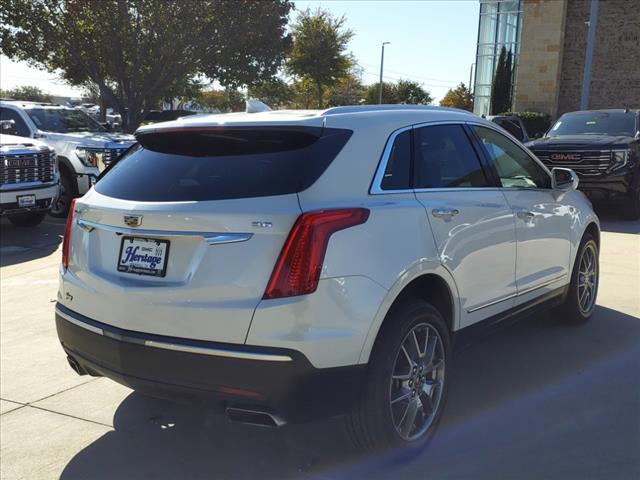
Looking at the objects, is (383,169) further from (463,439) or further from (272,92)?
(272,92)

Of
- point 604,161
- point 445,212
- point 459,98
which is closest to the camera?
point 445,212

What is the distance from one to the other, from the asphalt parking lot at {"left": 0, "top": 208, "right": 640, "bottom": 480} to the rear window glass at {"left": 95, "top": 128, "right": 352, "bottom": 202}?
1.33 meters

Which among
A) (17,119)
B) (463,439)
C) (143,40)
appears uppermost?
(143,40)

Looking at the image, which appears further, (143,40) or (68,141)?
(143,40)

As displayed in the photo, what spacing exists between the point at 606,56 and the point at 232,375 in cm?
3058

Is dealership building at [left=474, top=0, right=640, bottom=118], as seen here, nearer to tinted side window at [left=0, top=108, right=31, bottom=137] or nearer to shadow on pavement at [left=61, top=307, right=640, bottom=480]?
tinted side window at [left=0, top=108, right=31, bottom=137]

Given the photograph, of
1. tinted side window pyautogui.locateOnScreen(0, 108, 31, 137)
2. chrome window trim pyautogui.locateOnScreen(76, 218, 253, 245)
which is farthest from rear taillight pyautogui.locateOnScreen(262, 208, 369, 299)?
tinted side window pyautogui.locateOnScreen(0, 108, 31, 137)

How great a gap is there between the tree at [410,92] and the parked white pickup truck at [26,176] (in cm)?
4782

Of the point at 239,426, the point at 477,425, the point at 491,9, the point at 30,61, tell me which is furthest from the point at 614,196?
the point at 491,9

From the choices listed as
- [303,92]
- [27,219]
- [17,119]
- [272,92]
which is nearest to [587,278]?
[27,219]

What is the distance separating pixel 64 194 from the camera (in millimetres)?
11969

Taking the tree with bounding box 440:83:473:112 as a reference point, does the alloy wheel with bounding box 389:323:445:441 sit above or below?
below

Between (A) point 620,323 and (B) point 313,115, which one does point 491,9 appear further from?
(B) point 313,115

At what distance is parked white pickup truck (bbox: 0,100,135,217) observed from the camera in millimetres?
11464
